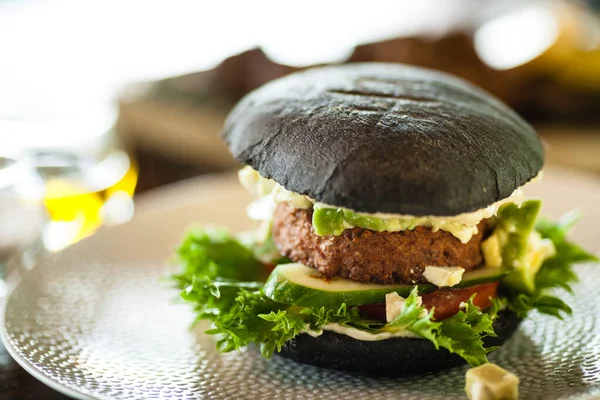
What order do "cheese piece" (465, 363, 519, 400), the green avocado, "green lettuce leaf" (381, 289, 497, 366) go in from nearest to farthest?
1. "cheese piece" (465, 363, 519, 400)
2. "green lettuce leaf" (381, 289, 497, 366)
3. the green avocado

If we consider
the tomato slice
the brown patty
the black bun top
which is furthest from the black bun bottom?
the black bun top

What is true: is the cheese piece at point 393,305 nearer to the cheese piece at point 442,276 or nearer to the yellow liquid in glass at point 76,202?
the cheese piece at point 442,276

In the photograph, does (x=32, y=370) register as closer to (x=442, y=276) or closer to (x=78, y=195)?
(x=442, y=276)

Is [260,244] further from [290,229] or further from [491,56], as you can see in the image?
[491,56]

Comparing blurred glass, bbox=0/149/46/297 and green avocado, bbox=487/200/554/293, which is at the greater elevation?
green avocado, bbox=487/200/554/293

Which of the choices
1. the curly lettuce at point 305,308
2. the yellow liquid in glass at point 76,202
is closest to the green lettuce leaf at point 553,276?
the curly lettuce at point 305,308

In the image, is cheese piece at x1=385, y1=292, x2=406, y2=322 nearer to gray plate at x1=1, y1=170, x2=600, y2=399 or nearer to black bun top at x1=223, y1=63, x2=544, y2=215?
gray plate at x1=1, y1=170, x2=600, y2=399

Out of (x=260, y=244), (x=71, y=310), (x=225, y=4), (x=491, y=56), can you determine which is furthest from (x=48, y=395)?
(x=225, y=4)
